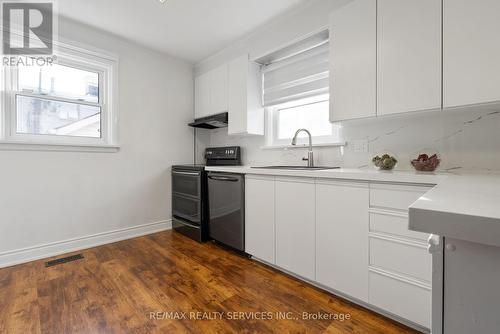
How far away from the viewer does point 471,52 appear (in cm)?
124

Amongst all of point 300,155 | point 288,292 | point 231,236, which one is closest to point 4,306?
point 231,236

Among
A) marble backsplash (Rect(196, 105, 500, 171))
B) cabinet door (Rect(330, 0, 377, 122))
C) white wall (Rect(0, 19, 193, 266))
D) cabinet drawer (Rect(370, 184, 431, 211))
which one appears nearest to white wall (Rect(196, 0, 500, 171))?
marble backsplash (Rect(196, 105, 500, 171))

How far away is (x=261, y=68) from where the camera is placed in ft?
9.01

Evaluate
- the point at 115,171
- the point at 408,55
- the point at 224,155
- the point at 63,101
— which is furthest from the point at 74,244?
the point at 408,55

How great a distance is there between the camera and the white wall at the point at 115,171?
2.18 meters

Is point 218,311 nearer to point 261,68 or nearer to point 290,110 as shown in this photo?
point 290,110

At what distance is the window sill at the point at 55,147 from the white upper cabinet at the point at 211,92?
121 cm

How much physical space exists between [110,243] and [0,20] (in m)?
2.34

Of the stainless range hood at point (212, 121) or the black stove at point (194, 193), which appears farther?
the stainless range hood at point (212, 121)

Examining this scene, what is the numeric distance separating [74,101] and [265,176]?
2220 mm

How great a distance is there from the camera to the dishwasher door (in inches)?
88.9

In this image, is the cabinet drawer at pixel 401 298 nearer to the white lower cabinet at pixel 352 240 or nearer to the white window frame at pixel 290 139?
the white lower cabinet at pixel 352 240

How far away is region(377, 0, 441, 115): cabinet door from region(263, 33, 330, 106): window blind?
0.61 metres

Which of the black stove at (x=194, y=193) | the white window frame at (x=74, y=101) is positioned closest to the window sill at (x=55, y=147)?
the white window frame at (x=74, y=101)
